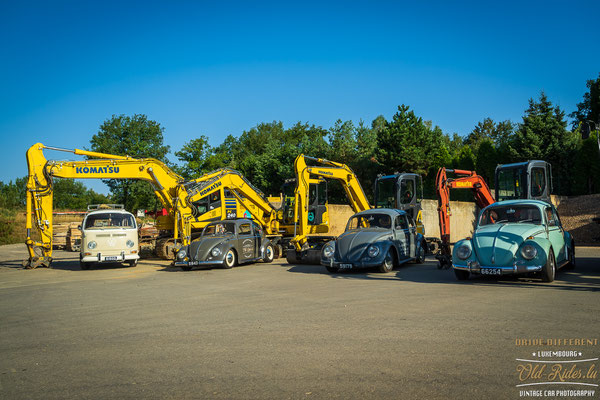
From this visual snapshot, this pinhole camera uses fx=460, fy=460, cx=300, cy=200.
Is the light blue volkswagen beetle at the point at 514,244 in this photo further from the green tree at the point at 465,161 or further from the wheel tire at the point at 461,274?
the green tree at the point at 465,161

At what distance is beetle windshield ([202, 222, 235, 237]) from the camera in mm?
17091

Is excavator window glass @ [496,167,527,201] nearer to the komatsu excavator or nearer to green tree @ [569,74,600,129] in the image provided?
the komatsu excavator

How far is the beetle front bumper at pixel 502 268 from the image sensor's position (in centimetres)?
968

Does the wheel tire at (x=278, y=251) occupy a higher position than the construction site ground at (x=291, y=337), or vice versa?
the wheel tire at (x=278, y=251)

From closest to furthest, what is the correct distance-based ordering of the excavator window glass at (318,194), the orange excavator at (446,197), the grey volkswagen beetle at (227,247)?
the orange excavator at (446,197) < the grey volkswagen beetle at (227,247) < the excavator window glass at (318,194)

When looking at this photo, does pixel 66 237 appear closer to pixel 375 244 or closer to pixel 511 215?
pixel 375 244

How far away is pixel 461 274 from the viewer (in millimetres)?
10906

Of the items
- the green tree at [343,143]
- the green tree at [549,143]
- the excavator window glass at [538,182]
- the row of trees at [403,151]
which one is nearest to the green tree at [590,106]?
the row of trees at [403,151]

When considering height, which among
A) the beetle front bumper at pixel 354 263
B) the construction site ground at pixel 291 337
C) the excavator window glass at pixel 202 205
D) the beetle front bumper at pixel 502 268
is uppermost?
the excavator window glass at pixel 202 205

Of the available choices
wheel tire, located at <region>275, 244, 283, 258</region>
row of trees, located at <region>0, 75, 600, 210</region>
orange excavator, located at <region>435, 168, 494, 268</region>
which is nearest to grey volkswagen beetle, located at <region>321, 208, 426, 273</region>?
orange excavator, located at <region>435, 168, 494, 268</region>

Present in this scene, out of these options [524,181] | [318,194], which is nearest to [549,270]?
[524,181]

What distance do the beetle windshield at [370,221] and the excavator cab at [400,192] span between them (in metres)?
4.40

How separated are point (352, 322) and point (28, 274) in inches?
562

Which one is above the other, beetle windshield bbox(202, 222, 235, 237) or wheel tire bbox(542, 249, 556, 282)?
beetle windshield bbox(202, 222, 235, 237)
